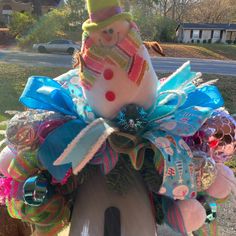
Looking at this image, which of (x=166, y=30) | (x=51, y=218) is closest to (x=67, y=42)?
(x=166, y=30)

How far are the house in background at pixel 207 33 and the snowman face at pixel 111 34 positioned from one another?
3198cm

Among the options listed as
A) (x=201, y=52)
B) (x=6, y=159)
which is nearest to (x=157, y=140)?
(x=6, y=159)

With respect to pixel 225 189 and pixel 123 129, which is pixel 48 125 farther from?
pixel 225 189

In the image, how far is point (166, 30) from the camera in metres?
27.0

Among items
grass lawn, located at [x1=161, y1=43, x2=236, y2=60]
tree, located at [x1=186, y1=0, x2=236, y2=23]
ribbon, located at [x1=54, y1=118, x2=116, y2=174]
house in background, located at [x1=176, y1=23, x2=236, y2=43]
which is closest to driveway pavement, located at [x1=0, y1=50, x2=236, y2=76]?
grass lawn, located at [x1=161, y1=43, x2=236, y2=60]

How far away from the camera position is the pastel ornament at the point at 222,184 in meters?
1.44

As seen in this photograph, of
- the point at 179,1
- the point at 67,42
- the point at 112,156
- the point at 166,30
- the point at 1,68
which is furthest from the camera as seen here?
the point at 179,1

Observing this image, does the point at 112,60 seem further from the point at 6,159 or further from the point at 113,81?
the point at 6,159

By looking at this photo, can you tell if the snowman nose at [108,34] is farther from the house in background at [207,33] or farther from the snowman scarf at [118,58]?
the house in background at [207,33]

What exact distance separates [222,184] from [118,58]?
0.58m

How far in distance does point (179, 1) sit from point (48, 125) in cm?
3619

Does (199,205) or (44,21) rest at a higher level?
(199,205)

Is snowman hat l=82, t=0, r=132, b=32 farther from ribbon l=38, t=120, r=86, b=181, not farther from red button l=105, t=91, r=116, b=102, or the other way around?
ribbon l=38, t=120, r=86, b=181

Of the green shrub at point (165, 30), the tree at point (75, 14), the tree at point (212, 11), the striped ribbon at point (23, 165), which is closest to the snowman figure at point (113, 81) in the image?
the striped ribbon at point (23, 165)
